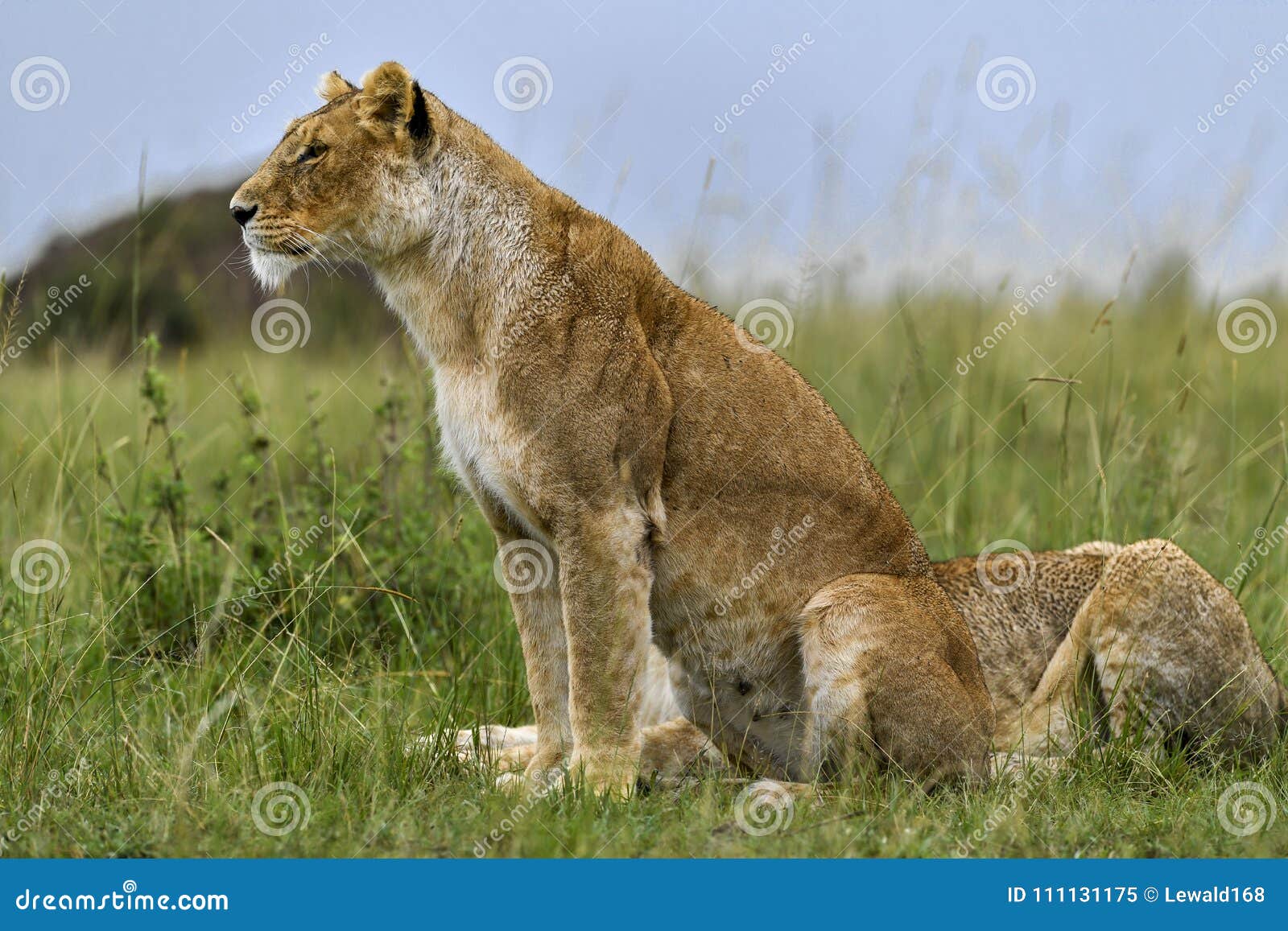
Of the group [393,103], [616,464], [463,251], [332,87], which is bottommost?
[616,464]

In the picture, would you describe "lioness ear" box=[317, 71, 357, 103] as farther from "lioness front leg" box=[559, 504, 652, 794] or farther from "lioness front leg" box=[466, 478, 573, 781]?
"lioness front leg" box=[559, 504, 652, 794]

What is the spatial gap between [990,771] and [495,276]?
279cm

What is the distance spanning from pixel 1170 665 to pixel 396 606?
3.39m

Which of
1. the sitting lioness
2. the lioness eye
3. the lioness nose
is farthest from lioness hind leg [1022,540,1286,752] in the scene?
the lioness nose

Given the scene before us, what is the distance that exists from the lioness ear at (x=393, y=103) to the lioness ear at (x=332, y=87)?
0.36m

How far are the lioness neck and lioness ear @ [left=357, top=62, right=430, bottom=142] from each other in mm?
139

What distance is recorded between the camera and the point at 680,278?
28.6ft

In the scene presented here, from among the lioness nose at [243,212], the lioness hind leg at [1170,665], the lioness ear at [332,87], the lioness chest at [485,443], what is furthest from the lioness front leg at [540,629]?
the lioness hind leg at [1170,665]

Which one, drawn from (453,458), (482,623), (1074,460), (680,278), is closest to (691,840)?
(453,458)

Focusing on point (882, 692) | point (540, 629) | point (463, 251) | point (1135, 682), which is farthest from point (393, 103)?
Answer: point (1135, 682)

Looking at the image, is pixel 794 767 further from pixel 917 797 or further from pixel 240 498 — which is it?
pixel 240 498

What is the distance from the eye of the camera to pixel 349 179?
548 cm

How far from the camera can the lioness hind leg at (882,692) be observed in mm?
5438

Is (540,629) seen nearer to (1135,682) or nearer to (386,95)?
(386,95)
